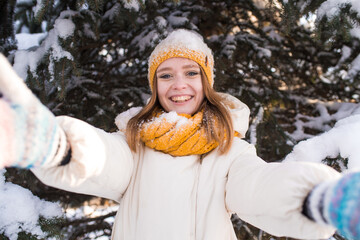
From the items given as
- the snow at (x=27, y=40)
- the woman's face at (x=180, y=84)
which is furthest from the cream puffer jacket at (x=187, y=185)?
the snow at (x=27, y=40)

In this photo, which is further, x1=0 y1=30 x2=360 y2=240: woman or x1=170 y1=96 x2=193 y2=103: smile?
x1=170 y1=96 x2=193 y2=103: smile

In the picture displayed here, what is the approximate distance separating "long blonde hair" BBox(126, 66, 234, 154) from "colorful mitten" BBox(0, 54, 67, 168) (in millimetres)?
725

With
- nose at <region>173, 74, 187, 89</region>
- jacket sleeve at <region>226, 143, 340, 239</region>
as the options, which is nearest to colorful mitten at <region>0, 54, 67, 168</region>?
jacket sleeve at <region>226, 143, 340, 239</region>

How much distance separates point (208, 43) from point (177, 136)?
1359 mm

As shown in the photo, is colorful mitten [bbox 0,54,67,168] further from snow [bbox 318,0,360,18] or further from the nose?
snow [bbox 318,0,360,18]

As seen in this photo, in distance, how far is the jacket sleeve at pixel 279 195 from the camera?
3.62 feet

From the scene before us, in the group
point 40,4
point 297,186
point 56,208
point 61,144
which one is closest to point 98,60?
point 40,4

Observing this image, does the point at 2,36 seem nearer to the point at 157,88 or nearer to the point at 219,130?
the point at 157,88

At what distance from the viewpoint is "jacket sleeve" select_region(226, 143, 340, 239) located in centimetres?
110

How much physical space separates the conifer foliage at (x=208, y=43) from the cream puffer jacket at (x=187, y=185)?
58 cm

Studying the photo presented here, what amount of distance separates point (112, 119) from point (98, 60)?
3.02 feet

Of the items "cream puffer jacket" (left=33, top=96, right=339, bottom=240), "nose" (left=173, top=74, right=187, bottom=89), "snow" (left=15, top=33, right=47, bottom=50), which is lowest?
"cream puffer jacket" (left=33, top=96, right=339, bottom=240)

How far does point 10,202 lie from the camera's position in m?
1.78

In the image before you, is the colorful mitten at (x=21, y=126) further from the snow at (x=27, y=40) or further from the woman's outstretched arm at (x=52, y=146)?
the snow at (x=27, y=40)
